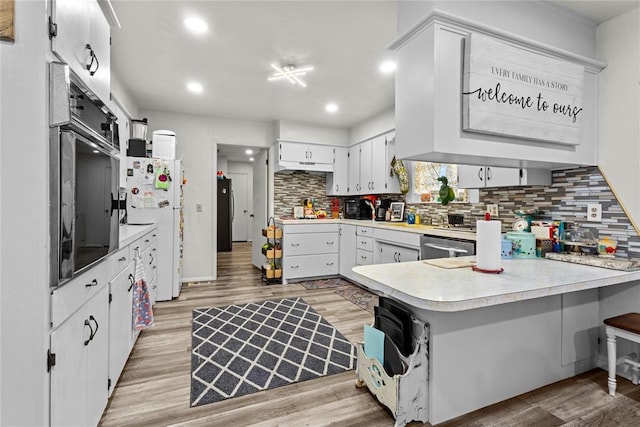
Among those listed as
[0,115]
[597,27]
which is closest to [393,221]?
[597,27]

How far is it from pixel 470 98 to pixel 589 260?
1.30 metres

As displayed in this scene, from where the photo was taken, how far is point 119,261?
1.77m

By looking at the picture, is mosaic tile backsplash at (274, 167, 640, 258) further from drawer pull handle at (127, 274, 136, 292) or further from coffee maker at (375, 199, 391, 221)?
drawer pull handle at (127, 274, 136, 292)

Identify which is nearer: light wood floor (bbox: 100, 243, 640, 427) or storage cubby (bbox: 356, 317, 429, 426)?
storage cubby (bbox: 356, 317, 429, 426)

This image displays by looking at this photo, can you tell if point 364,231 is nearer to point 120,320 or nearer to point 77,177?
point 120,320

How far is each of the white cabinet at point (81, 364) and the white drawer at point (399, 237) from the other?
266cm

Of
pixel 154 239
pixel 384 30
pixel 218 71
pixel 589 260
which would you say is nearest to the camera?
pixel 589 260

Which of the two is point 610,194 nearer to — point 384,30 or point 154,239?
point 384,30

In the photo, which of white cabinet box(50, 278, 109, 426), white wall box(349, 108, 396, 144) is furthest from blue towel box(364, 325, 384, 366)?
white wall box(349, 108, 396, 144)

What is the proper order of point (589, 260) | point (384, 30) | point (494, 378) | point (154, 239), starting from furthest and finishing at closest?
point (154, 239) → point (384, 30) → point (589, 260) → point (494, 378)

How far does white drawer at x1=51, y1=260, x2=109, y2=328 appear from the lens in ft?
3.23

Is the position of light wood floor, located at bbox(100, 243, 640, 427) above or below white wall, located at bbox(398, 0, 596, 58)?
below

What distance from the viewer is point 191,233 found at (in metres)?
4.58

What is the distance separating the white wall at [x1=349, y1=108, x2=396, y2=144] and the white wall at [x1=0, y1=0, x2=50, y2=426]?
11.6 ft
